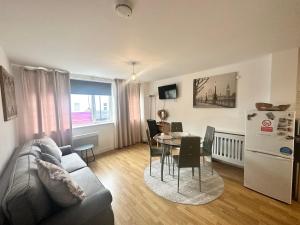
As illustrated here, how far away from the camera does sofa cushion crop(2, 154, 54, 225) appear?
1.00 meters

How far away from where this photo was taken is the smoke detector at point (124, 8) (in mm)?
1165

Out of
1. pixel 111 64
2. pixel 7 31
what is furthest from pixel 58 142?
pixel 7 31

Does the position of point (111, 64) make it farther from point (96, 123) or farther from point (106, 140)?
point (106, 140)

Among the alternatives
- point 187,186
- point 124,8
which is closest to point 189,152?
point 187,186

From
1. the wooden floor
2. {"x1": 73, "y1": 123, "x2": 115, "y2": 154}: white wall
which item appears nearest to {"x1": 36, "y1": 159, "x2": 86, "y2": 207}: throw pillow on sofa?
the wooden floor

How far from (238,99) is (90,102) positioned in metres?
3.86

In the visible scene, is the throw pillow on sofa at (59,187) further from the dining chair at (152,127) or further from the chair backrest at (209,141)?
the dining chair at (152,127)

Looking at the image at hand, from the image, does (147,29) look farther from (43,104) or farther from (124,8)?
(43,104)

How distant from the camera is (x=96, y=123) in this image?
4262 mm

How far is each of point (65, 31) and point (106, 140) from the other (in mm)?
3339

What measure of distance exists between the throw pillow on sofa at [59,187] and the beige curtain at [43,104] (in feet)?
7.01

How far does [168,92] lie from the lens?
4465 mm

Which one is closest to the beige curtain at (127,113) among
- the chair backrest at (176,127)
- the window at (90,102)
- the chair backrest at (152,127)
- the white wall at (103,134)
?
the white wall at (103,134)

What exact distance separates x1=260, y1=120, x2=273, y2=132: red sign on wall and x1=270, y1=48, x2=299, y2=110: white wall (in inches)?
22.9
